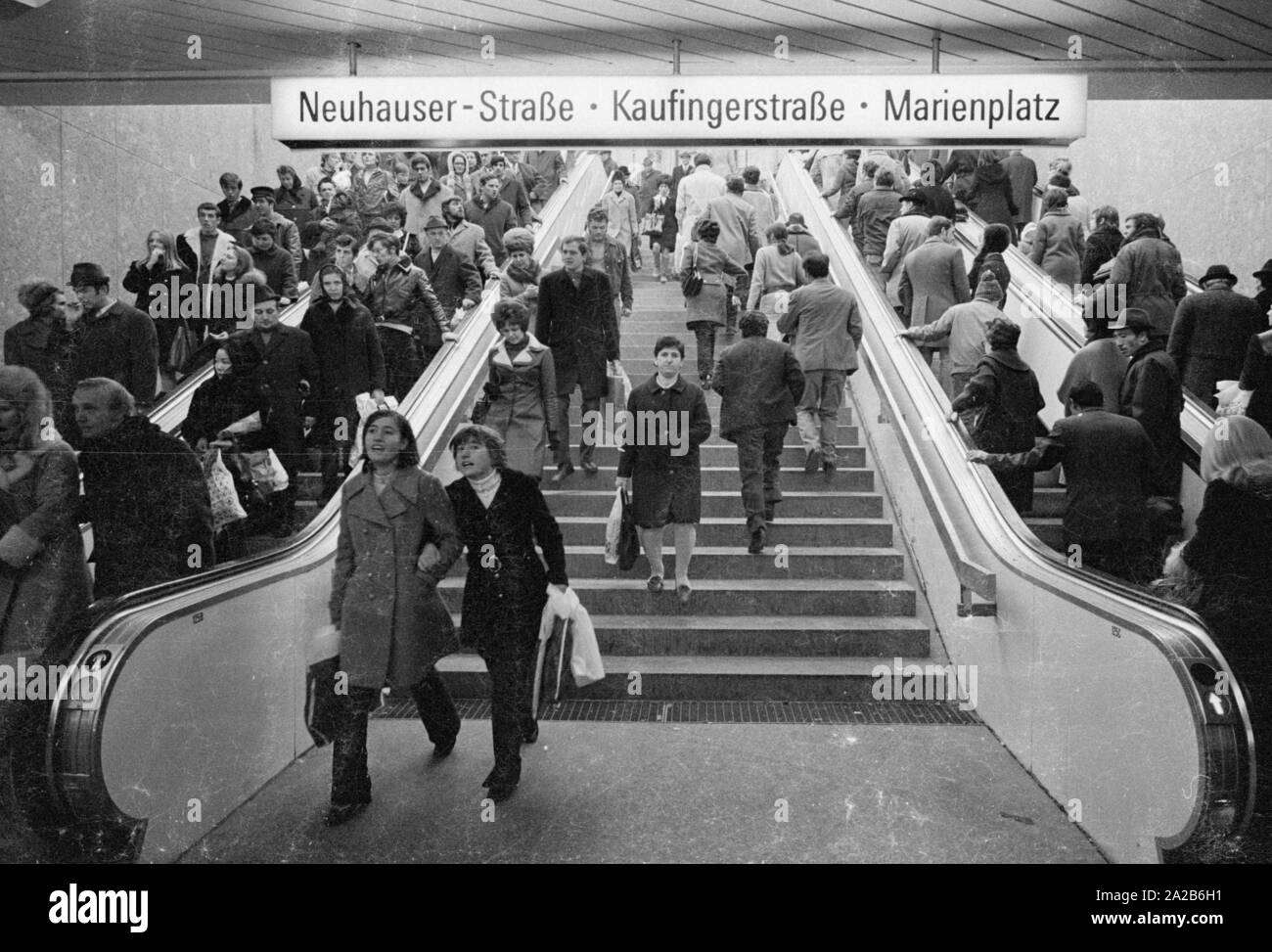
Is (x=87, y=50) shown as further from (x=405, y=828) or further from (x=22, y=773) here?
(x=405, y=828)

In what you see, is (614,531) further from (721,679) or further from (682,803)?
(682,803)

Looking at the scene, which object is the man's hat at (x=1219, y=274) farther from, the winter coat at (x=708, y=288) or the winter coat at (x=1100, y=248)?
the winter coat at (x=708, y=288)

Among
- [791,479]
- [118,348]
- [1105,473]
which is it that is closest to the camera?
[1105,473]

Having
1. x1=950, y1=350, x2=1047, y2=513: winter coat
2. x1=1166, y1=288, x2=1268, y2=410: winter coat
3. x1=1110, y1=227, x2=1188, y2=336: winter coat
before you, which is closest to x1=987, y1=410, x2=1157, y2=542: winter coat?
x1=950, y1=350, x2=1047, y2=513: winter coat

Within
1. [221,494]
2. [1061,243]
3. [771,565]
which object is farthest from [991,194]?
[221,494]

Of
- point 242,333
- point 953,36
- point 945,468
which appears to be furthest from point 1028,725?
point 242,333

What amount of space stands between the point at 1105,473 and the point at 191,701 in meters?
3.99

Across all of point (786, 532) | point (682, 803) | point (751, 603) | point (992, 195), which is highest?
point (992, 195)

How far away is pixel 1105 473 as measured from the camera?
4738mm

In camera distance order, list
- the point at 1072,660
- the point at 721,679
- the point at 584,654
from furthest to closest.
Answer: the point at 721,679 → the point at 584,654 → the point at 1072,660

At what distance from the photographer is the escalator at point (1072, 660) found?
3.21 m

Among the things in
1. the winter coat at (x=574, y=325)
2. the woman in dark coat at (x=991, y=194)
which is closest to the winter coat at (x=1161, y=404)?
the winter coat at (x=574, y=325)

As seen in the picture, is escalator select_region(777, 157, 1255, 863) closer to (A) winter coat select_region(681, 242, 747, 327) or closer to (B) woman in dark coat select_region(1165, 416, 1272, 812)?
(B) woman in dark coat select_region(1165, 416, 1272, 812)

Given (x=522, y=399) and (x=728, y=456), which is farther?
(x=728, y=456)
